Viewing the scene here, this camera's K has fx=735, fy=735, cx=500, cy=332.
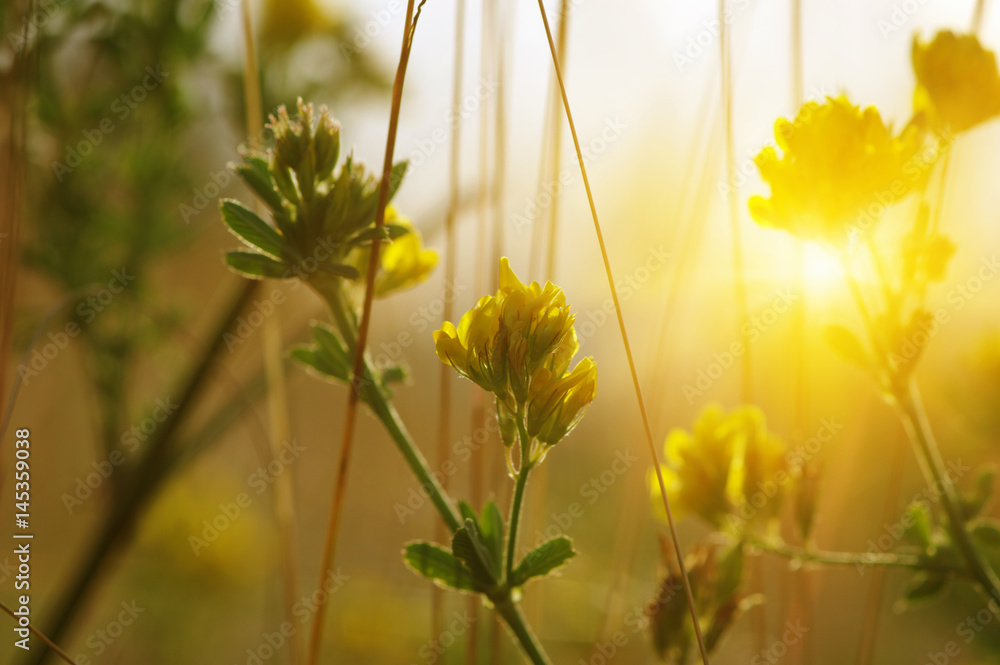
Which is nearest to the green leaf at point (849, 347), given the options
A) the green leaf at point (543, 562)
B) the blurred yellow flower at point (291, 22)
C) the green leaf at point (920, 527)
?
the green leaf at point (920, 527)

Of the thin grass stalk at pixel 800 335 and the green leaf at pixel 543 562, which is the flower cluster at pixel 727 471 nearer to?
the thin grass stalk at pixel 800 335

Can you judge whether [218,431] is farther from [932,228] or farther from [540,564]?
[932,228]

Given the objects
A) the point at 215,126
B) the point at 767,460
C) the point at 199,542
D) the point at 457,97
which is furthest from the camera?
the point at 199,542

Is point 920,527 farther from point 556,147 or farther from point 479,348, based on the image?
point 556,147

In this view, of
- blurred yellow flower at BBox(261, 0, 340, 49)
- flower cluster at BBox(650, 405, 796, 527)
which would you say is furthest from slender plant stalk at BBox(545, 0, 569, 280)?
blurred yellow flower at BBox(261, 0, 340, 49)

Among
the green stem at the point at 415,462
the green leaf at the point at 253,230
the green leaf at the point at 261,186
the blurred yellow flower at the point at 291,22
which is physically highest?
→ the blurred yellow flower at the point at 291,22

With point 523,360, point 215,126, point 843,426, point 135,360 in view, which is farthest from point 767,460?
point 843,426

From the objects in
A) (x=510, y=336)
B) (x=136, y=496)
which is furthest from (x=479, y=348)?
(x=136, y=496)
